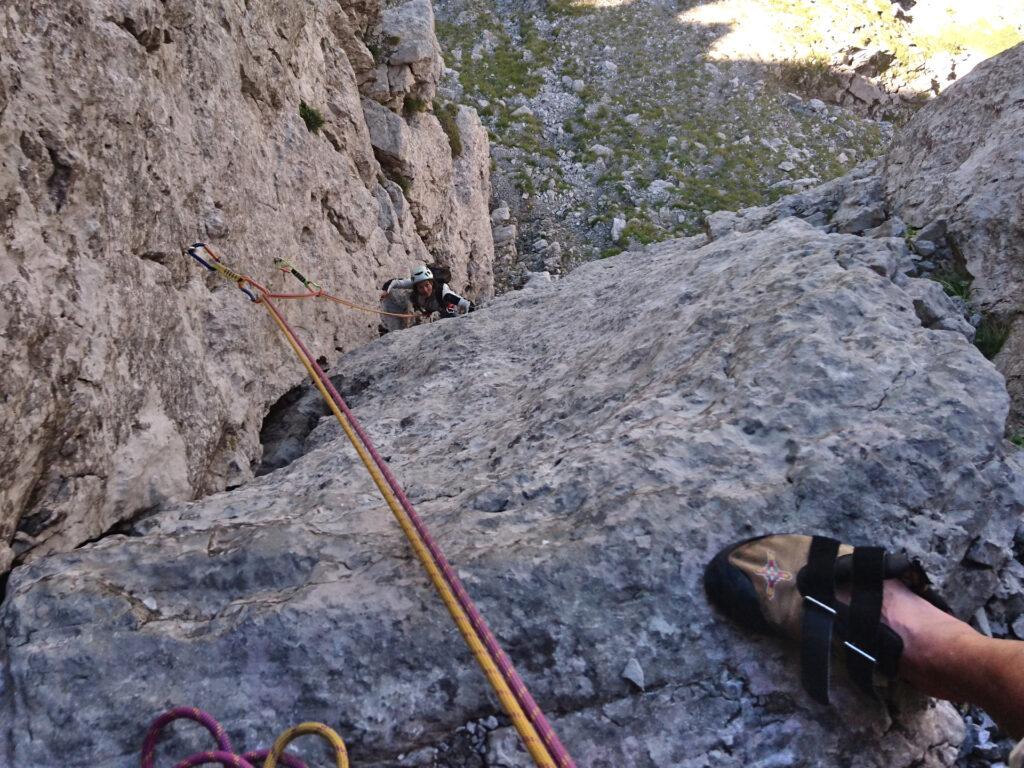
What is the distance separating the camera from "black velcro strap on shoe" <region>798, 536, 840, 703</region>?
87.6 inches

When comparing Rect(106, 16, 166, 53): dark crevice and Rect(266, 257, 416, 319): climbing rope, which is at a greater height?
Rect(106, 16, 166, 53): dark crevice

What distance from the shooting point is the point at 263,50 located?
7121mm

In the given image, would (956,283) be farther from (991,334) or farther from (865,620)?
(865,620)

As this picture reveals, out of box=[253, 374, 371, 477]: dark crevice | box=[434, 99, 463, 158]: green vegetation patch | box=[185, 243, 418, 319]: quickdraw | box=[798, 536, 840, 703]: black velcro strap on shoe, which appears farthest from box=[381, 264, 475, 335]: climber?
box=[798, 536, 840, 703]: black velcro strap on shoe

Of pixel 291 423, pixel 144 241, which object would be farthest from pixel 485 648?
pixel 291 423

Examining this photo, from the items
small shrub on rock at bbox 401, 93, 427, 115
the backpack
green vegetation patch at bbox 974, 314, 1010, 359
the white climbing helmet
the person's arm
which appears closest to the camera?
green vegetation patch at bbox 974, 314, 1010, 359

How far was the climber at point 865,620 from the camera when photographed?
204cm

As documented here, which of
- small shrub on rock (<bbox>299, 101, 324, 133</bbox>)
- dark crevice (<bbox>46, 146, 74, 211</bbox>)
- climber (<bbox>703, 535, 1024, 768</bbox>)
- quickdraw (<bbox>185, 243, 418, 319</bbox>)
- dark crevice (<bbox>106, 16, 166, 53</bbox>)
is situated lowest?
climber (<bbox>703, 535, 1024, 768</bbox>)

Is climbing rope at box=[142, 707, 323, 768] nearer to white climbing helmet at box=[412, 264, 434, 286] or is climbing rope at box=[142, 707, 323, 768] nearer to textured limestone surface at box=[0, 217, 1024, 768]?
textured limestone surface at box=[0, 217, 1024, 768]

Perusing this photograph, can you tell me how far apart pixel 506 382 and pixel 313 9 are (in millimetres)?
7022

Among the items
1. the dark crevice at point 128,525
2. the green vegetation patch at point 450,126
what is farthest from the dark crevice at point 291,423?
the green vegetation patch at point 450,126

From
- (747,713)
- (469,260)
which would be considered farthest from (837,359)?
(469,260)

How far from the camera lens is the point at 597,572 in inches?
105

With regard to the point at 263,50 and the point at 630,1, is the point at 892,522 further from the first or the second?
the point at 630,1
